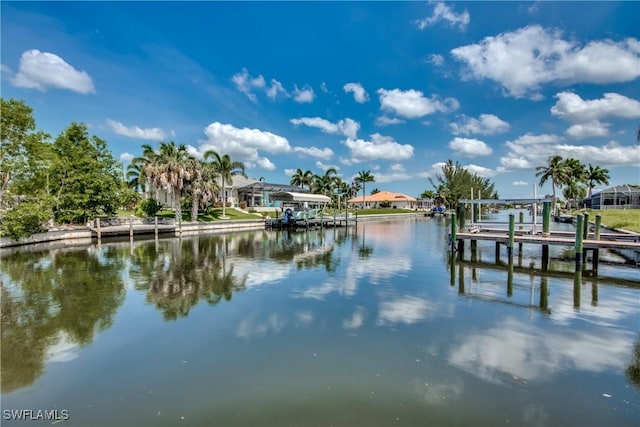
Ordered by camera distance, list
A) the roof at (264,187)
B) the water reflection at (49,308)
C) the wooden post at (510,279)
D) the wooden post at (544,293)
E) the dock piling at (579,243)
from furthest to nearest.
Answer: the roof at (264,187) < the dock piling at (579,243) < the wooden post at (510,279) < the wooden post at (544,293) < the water reflection at (49,308)

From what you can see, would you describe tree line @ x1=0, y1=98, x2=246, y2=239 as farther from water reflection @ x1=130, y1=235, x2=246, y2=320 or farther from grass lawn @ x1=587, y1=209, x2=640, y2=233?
grass lawn @ x1=587, y1=209, x2=640, y2=233

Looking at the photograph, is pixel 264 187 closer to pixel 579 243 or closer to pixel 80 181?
pixel 80 181

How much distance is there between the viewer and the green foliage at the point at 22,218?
65.0ft

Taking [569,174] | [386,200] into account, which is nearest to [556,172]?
[569,174]

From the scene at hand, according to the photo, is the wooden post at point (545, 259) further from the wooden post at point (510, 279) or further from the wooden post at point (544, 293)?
the wooden post at point (544, 293)

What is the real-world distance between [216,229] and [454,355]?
33.5 meters

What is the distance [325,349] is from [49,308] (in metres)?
8.29

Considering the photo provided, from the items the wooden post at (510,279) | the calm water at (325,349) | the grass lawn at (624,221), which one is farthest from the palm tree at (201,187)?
the grass lawn at (624,221)

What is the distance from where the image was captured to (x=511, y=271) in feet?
49.6

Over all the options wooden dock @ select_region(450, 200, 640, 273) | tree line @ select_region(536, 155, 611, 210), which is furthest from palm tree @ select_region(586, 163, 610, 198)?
wooden dock @ select_region(450, 200, 640, 273)

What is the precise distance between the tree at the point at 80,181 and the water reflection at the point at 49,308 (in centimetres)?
1146

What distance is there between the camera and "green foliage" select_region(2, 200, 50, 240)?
19.8 m

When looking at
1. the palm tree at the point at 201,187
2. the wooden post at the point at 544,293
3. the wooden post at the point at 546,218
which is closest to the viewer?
the wooden post at the point at 544,293

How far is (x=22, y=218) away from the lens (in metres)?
20.0
